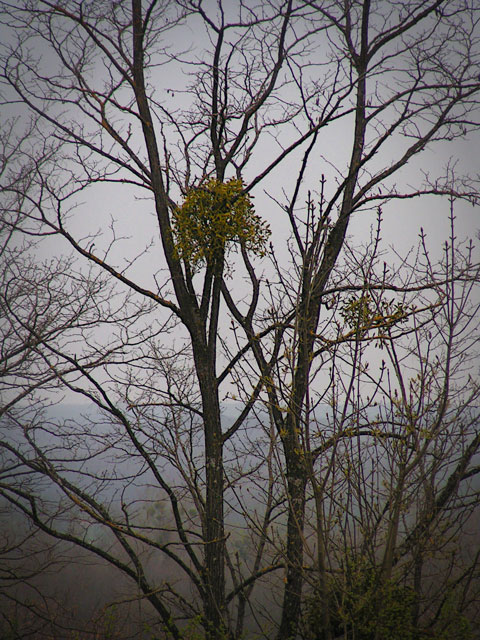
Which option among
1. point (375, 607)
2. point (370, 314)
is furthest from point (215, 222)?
point (375, 607)

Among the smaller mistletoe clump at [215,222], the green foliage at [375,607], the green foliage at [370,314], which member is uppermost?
the smaller mistletoe clump at [215,222]

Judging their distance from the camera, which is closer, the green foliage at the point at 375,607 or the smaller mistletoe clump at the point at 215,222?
the green foliage at the point at 375,607

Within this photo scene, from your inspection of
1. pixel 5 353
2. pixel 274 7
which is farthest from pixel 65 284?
pixel 274 7

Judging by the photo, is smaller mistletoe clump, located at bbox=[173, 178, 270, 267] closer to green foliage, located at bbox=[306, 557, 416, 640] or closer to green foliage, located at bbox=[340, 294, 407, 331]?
green foliage, located at bbox=[340, 294, 407, 331]

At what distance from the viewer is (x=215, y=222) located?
4.16m

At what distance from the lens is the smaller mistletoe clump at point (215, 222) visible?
4188mm

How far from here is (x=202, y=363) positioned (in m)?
4.48

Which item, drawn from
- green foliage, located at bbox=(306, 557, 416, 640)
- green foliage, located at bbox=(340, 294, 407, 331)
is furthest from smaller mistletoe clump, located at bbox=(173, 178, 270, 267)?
green foliage, located at bbox=(306, 557, 416, 640)

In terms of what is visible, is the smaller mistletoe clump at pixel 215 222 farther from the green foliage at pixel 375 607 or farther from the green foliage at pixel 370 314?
the green foliage at pixel 375 607

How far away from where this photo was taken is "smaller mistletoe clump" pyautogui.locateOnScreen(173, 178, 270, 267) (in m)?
4.19

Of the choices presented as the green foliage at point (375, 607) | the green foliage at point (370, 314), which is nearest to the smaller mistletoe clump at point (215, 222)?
the green foliage at point (370, 314)

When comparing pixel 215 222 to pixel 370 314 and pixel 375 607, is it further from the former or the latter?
pixel 375 607

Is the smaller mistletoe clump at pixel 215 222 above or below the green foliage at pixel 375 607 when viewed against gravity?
above

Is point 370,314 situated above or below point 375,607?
above
